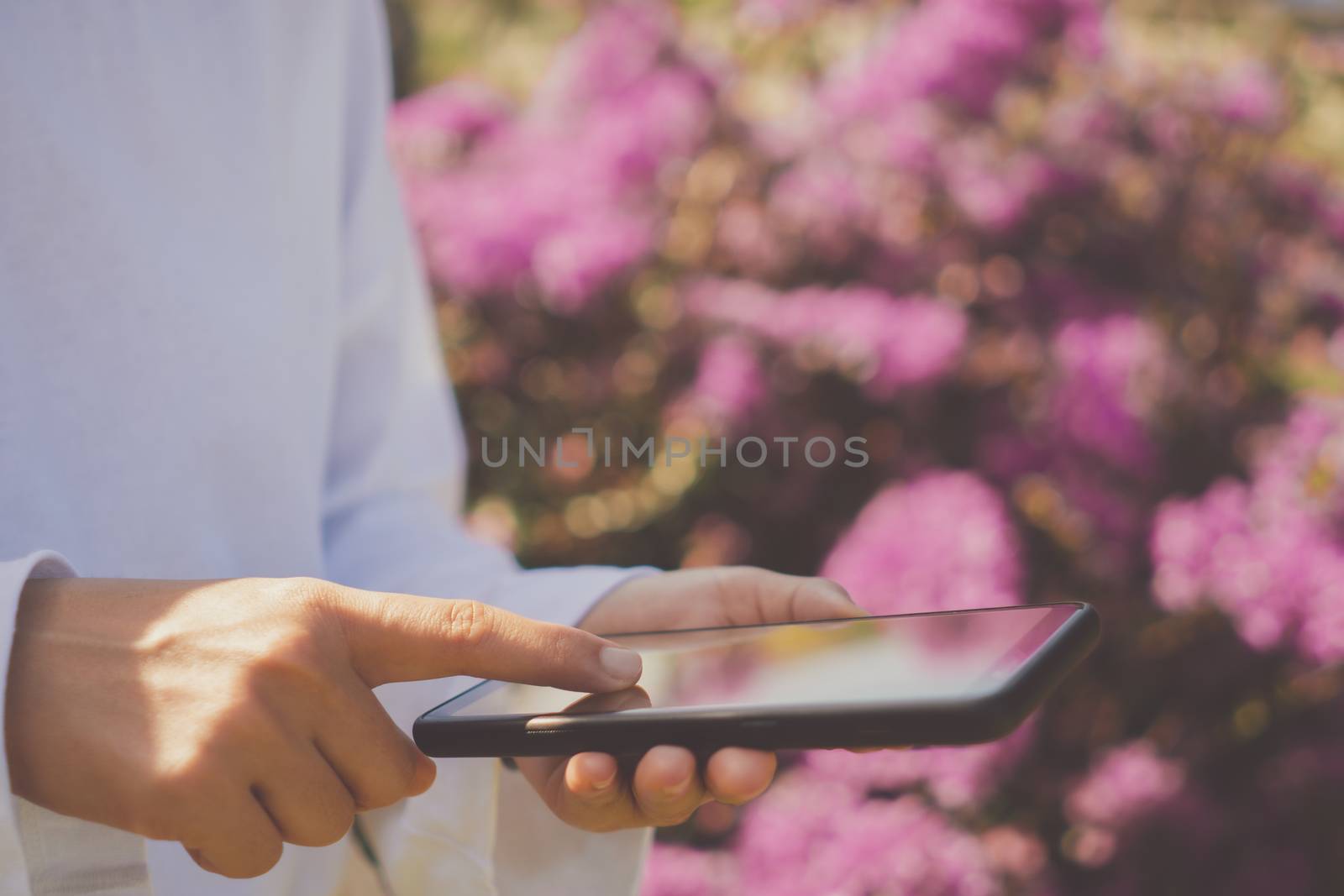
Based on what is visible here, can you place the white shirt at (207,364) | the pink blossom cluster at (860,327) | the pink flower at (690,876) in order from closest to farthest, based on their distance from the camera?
1. the white shirt at (207,364)
2. the pink flower at (690,876)
3. the pink blossom cluster at (860,327)

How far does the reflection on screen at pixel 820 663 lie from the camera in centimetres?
54

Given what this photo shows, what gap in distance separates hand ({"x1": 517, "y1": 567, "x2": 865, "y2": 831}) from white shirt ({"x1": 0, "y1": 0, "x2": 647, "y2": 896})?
0.14ft

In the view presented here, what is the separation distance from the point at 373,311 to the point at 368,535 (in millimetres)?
205

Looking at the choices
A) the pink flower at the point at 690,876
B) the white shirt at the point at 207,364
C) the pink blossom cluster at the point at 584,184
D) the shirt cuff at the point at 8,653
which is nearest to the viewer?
the shirt cuff at the point at 8,653

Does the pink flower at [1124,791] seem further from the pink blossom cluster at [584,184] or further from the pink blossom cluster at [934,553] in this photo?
the pink blossom cluster at [584,184]

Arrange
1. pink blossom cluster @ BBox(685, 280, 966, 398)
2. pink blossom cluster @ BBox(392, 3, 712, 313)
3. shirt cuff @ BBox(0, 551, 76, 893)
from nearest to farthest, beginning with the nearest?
shirt cuff @ BBox(0, 551, 76, 893) < pink blossom cluster @ BBox(685, 280, 966, 398) < pink blossom cluster @ BBox(392, 3, 712, 313)

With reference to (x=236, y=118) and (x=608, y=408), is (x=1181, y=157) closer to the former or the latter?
(x=608, y=408)

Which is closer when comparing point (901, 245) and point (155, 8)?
point (155, 8)

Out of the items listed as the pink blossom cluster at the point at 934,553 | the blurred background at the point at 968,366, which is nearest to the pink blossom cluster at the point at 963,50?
the blurred background at the point at 968,366

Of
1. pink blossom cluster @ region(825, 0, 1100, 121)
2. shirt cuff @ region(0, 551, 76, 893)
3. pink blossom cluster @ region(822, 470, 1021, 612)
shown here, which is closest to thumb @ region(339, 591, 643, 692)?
shirt cuff @ region(0, 551, 76, 893)

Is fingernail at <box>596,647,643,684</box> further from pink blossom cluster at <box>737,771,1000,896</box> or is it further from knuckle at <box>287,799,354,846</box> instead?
pink blossom cluster at <box>737,771,1000,896</box>

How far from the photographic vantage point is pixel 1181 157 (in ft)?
5.32

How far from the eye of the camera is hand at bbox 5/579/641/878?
47cm

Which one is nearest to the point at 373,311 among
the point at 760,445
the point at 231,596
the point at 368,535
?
the point at 368,535
